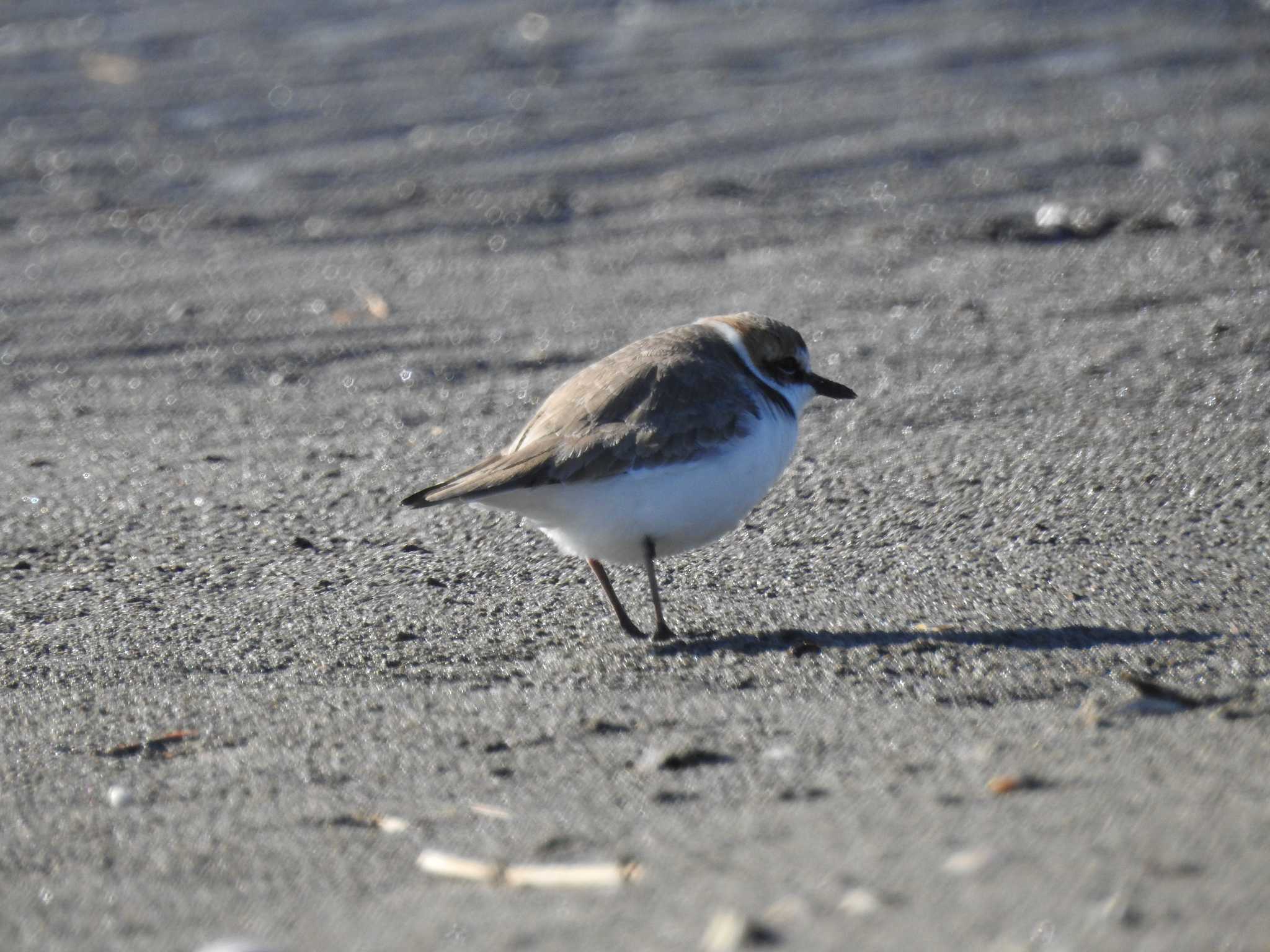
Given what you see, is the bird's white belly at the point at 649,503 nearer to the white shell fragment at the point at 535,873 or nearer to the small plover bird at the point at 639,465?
the small plover bird at the point at 639,465

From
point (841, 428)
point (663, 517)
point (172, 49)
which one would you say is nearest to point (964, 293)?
point (841, 428)

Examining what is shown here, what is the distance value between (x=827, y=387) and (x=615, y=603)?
37.3 inches

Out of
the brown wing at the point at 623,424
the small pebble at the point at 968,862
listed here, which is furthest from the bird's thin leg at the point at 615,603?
the small pebble at the point at 968,862

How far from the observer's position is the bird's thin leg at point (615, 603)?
3742 millimetres

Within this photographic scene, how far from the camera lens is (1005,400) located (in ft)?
17.1

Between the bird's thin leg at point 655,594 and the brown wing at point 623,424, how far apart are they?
0.19 meters

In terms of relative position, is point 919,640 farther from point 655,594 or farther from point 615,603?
point 615,603

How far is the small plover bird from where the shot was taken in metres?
3.63

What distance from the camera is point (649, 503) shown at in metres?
3.63

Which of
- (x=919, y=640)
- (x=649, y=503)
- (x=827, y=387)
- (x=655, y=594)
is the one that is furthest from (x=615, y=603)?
(x=827, y=387)

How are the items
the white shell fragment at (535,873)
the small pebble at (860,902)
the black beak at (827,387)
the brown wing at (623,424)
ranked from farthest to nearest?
the black beak at (827,387) < the brown wing at (623,424) < the white shell fragment at (535,873) < the small pebble at (860,902)

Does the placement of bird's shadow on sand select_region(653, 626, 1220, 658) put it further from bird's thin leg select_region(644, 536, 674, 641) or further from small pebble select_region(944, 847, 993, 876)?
small pebble select_region(944, 847, 993, 876)

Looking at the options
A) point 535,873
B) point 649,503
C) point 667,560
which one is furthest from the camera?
point 667,560

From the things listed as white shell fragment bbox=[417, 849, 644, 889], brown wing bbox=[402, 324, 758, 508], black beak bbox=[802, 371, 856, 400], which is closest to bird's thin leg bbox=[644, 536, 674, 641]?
brown wing bbox=[402, 324, 758, 508]
